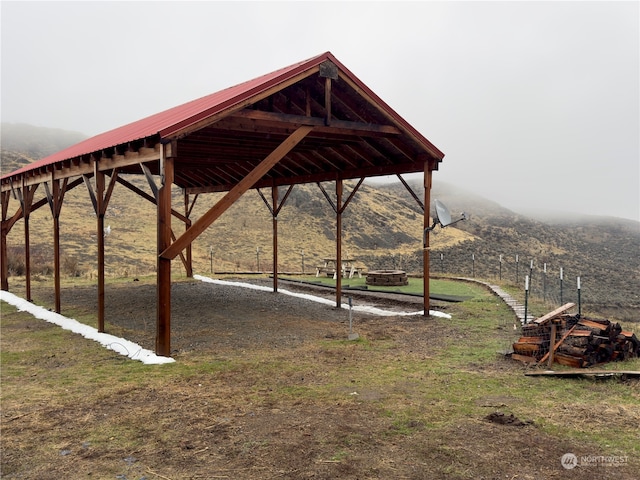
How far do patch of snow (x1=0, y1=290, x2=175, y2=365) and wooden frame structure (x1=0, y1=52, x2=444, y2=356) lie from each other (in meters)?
0.24

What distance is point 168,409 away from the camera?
5629 mm

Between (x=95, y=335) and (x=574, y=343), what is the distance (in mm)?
8596

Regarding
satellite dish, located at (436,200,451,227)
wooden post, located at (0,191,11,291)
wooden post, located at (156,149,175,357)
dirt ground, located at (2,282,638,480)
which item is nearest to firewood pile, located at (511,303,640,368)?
dirt ground, located at (2,282,638,480)

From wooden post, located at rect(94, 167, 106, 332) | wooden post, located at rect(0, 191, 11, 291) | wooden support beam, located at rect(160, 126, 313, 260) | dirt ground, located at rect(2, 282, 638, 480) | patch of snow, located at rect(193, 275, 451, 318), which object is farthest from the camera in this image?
wooden post, located at rect(0, 191, 11, 291)

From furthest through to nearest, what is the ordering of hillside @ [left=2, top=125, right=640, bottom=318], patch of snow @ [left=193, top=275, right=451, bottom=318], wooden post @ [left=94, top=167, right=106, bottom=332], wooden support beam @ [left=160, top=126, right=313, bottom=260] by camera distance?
hillside @ [left=2, top=125, right=640, bottom=318], patch of snow @ [left=193, top=275, right=451, bottom=318], wooden post @ [left=94, top=167, right=106, bottom=332], wooden support beam @ [left=160, top=126, right=313, bottom=260]

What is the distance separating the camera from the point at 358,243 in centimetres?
4434

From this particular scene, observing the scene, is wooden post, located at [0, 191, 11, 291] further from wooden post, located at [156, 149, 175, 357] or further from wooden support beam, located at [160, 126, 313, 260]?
wooden support beam, located at [160, 126, 313, 260]

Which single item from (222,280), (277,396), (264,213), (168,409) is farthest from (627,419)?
(264,213)

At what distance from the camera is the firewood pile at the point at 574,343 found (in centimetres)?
699

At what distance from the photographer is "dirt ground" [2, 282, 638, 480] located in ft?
13.3

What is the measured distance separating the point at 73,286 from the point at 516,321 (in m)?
15.5

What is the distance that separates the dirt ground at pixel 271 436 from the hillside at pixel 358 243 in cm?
1557

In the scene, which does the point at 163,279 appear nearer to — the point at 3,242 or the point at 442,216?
the point at 442,216

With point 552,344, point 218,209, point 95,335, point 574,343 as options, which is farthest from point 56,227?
point 574,343
